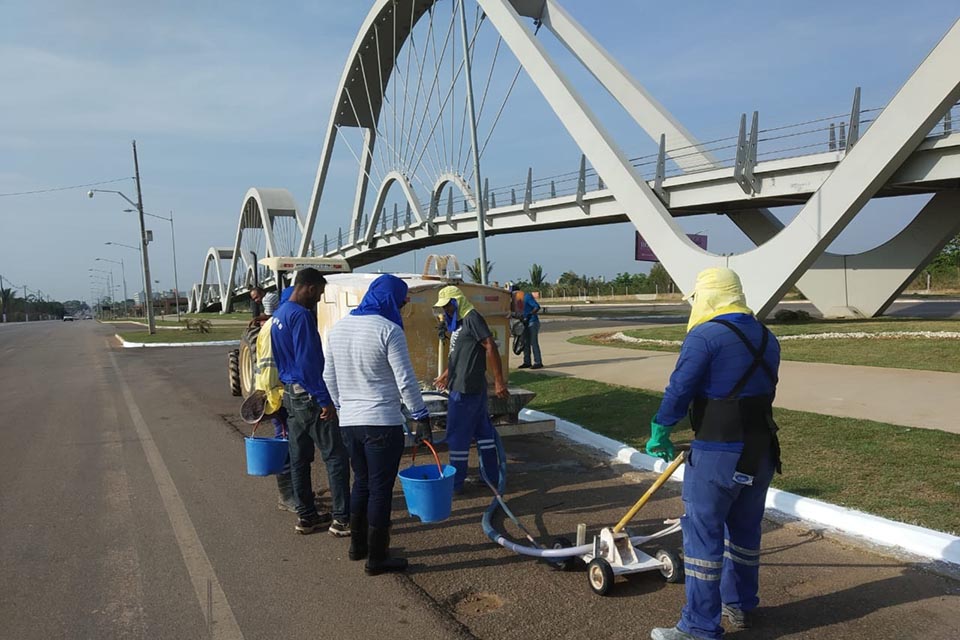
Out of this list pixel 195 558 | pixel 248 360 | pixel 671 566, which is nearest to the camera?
pixel 671 566

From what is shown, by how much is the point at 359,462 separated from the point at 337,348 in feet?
2.46

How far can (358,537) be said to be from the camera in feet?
14.5

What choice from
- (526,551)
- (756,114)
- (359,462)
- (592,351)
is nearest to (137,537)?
(359,462)

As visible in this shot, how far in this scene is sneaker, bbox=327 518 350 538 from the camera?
4895mm

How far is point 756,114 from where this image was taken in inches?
755

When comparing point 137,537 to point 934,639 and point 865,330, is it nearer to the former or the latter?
point 934,639

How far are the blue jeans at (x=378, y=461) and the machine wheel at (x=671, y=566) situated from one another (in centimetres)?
172

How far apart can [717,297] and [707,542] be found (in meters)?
1.22

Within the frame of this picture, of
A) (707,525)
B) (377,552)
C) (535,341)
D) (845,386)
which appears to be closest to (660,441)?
(707,525)

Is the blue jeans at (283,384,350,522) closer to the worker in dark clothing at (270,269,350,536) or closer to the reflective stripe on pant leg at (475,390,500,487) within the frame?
the worker in dark clothing at (270,269,350,536)

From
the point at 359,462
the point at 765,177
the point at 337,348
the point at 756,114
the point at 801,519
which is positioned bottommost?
the point at 801,519

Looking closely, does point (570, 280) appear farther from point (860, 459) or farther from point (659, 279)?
point (860, 459)

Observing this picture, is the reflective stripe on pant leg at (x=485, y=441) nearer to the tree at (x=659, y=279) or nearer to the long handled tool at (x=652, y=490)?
the long handled tool at (x=652, y=490)

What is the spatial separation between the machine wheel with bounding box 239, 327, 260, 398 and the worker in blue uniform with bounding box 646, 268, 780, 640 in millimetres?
8296
